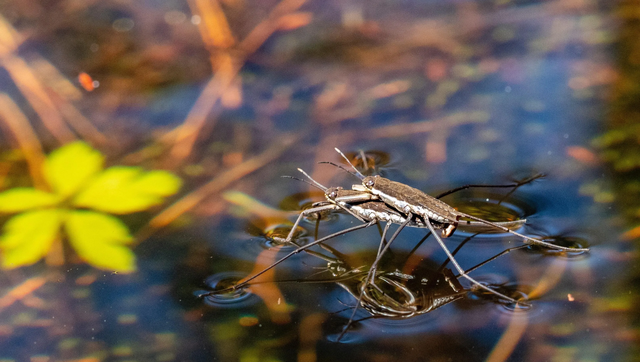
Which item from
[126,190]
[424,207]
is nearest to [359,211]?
[424,207]

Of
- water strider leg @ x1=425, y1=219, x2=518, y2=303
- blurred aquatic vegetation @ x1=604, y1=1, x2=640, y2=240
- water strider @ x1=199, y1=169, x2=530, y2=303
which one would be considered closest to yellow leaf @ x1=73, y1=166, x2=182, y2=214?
water strider @ x1=199, y1=169, x2=530, y2=303

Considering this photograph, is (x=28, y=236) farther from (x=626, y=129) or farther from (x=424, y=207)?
(x=626, y=129)

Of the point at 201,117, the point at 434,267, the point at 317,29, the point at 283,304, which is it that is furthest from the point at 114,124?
the point at 434,267

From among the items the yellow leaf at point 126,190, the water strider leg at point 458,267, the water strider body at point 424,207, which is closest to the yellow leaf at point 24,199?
the yellow leaf at point 126,190

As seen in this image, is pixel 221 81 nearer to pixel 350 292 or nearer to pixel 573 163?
pixel 350 292

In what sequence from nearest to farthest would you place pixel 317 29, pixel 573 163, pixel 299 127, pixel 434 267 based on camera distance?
1. pixel 434 267
2. pixel 573 163
3. pixel 299 127
4. pixel 317 29

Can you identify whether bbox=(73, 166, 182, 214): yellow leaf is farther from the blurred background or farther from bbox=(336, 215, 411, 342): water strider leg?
bbox=(336, 215, 411, 342): water strider leg

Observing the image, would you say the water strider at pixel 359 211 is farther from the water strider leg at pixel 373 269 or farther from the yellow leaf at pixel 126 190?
the yellow leaf at pixel 126 190
